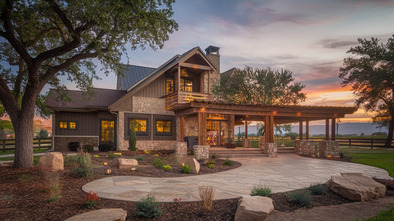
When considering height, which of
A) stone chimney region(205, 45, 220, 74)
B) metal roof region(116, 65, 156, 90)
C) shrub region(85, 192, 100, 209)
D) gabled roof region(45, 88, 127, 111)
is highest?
stone chimney region(205, 45, 220, 74)

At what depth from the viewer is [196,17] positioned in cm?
1315

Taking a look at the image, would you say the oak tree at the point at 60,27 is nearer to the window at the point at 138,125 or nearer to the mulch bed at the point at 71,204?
the mulch bed at the point at 71,204

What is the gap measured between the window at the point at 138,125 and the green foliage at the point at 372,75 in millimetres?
22035

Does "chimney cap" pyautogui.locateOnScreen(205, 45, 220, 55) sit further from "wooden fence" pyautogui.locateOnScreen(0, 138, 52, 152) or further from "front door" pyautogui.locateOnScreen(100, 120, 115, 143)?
"wooden fence" pyautogui.locateOnScreen(0, 138, 52, 152)

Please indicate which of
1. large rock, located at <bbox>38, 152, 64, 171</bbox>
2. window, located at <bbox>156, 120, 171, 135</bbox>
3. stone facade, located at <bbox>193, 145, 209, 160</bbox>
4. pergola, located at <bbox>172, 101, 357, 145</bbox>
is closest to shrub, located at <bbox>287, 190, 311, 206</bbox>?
large rock, located at <bbox>38, 152, 64, 171</bbox>

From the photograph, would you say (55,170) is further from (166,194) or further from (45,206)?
(166,194)

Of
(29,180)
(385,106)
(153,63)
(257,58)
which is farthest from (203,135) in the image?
(153,63)

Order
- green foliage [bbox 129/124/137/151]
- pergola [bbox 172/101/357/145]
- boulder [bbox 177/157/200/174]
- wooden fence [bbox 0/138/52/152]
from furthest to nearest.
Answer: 1. wooden fence [bbox 0/138/52/152]
2. green foliage [bbox 129/124/137/151]
3. pergola [bbox 172/101/357/145]
4. boulder [bbox 177/157/200/174]

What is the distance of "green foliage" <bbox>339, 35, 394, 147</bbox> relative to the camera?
22984 mm

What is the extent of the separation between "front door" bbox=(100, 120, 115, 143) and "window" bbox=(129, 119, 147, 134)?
2028 millimetres

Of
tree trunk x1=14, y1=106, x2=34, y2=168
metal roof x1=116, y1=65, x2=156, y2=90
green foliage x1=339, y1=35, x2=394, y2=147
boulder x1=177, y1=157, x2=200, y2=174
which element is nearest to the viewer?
boulder x1=177, y1=157, x2=200, y2=174

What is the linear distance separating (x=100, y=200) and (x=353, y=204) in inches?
215

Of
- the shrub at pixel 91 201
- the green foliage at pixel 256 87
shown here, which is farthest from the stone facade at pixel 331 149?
the shrub at pixel 91 201

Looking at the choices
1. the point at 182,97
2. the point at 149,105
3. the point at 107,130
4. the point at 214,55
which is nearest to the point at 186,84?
the point at 182,97
